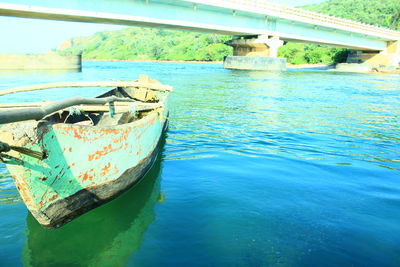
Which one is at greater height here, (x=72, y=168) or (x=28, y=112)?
(x=28, y=112)

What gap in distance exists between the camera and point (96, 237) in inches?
136

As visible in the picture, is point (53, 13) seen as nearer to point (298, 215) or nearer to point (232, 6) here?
point (232, 6)

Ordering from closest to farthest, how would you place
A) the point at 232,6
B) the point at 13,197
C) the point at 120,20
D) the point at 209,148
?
the point at 13,197
the point at 209,148
the point at 120,20
the point at 232,6

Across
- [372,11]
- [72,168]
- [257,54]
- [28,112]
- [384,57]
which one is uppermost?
Result: [372,11]

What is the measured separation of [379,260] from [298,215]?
3.50 feet

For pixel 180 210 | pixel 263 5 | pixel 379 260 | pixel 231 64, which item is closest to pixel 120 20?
pixel 263 5

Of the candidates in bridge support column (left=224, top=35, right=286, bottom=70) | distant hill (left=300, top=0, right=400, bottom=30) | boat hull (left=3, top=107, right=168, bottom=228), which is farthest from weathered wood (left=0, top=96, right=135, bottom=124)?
distant hill (left=300, top=0, right=400, bottom=30)

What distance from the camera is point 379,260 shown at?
3051 millimetres

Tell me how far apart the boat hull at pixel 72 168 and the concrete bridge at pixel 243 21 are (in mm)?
20066

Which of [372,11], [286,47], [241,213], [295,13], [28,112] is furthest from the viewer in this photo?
[372,11]

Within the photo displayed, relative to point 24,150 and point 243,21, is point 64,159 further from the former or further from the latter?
point 243,21

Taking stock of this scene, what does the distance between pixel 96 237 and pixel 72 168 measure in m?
0.90

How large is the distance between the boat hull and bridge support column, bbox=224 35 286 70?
120 feet

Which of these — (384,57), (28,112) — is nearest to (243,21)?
(384,57)
